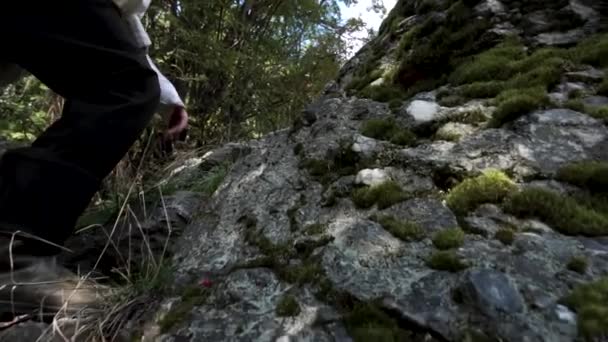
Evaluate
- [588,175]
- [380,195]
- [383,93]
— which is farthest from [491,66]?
[380,195]

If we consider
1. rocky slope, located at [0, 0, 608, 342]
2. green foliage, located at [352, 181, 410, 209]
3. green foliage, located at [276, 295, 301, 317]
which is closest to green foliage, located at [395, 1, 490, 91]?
rocky slope, located at [0, 0, 608, 342]

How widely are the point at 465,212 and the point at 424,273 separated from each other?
31 cm

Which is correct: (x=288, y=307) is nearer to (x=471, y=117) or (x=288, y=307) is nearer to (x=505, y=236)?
(x=505, y=236)

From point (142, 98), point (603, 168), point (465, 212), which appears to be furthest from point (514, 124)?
point (142, 98)

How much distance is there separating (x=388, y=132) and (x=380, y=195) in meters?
0.44

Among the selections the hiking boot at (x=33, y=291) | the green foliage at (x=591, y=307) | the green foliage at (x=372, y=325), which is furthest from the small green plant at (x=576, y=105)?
the hiking boot at (x=33, y=291)

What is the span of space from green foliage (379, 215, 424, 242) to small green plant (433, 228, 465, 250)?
6 centimetres

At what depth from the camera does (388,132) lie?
83.7 inches

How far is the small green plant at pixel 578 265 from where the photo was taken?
129cm

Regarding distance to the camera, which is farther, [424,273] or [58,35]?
[58,35]

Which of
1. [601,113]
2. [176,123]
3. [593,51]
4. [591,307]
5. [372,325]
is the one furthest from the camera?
[176,123]

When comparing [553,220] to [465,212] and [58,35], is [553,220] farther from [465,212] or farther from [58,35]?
[58,35]

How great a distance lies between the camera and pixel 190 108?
5.85 meters

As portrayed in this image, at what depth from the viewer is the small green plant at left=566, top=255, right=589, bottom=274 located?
4.25 ft
